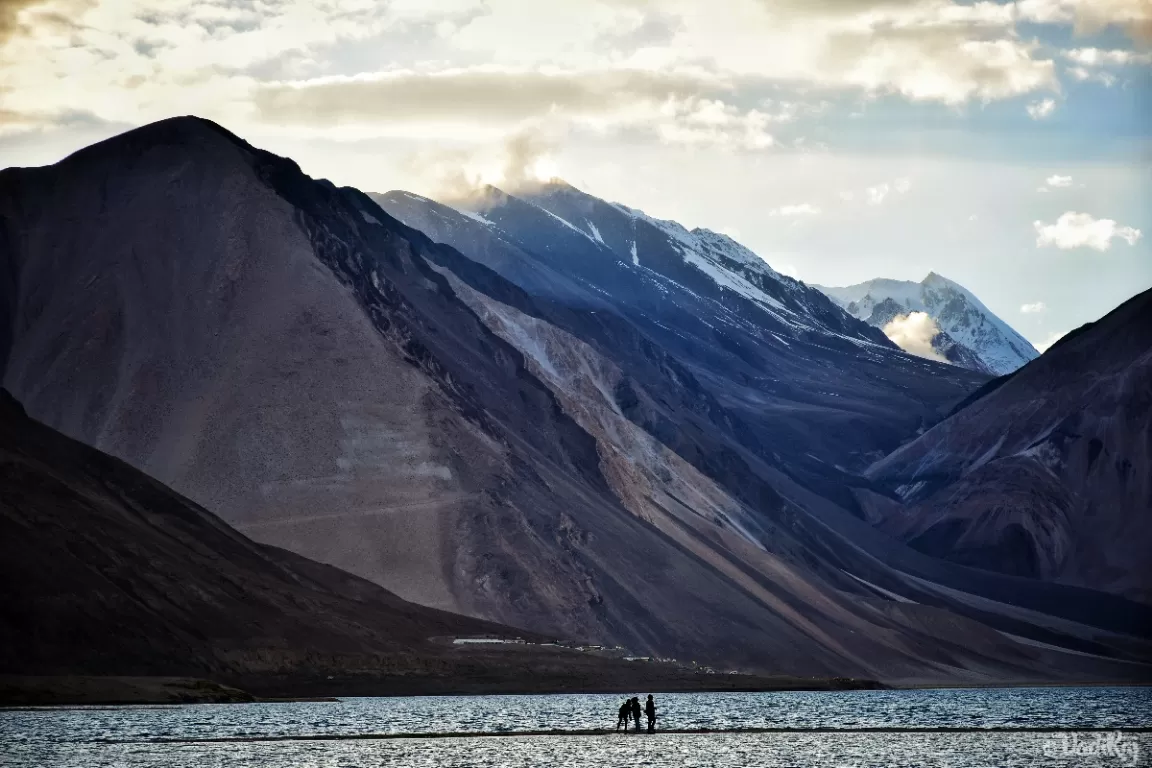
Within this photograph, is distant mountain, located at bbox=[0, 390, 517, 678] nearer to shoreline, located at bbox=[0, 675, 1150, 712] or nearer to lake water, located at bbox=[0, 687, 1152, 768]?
shoreline, located at bbox=[0, 675, 1150, 712]

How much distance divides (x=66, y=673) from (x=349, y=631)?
115 feet

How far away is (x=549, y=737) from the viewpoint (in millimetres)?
97000

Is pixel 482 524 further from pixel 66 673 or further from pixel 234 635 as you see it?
pixel 66 673

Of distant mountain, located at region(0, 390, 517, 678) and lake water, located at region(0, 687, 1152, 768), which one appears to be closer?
lake water, located at region(0, 687, 1152, 768)

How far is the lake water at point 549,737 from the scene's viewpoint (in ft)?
266

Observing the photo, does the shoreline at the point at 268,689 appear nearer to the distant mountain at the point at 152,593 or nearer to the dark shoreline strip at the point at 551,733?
the distant mountain at the point at 152,593

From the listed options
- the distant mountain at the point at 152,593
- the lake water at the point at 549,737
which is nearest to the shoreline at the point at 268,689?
the distant mountain at the point at 152,593

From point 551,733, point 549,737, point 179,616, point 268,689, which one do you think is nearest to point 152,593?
point 179,616

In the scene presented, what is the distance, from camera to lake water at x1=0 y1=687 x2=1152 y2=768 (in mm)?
81188

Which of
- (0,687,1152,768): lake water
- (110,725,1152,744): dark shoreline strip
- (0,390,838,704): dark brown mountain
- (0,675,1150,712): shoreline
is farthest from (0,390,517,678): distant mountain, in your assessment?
(110,725,1152,744): dark shoreline strip

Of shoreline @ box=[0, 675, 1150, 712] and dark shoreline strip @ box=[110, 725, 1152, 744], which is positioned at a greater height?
dark shoreline strip @ box=[110, 725, 1152, 744]

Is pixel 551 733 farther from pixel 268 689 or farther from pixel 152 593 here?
pixel 152 593

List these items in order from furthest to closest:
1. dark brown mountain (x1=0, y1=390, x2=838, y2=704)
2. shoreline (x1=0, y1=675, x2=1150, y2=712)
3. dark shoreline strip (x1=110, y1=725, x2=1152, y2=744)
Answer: dark brown mountain (x1=0, y1=390, x2=838, y2=704) < shoreline (x1=0, y1=675, x2=1150, y2=712) < dark shoreline strip (x1=110, y1=725, x2=1152, y2=744)

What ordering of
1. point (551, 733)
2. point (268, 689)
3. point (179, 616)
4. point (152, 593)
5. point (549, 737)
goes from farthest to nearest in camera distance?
point (152, 593)
point (179, 616)
point (268, 689)
point (551, 733)
point (549, 737)
